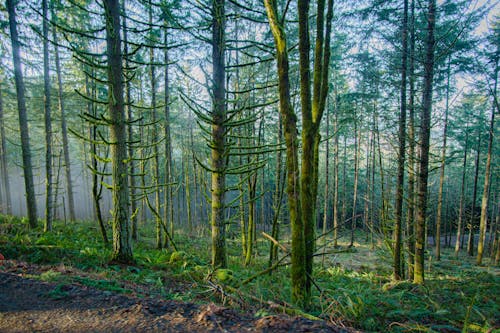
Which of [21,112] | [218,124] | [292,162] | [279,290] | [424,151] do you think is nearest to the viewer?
[292,162]

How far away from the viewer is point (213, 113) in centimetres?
525

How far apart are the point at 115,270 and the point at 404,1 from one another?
39.3 ft

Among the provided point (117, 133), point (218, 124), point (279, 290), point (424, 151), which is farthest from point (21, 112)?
point (424, 151)

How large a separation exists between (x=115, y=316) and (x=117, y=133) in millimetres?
4306

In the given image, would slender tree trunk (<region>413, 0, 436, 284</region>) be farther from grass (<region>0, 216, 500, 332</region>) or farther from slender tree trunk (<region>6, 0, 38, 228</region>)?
slender tree trunk (<region>6, 0, 38, 228</region>)

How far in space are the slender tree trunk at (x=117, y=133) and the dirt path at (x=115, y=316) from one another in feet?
8.46

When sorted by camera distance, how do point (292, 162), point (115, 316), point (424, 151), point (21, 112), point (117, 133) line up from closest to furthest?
point (115, 316)
point (292, 162)
point (117, 133)
point (424, 151)
point (21, 112)

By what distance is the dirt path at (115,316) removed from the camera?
7.64 feet

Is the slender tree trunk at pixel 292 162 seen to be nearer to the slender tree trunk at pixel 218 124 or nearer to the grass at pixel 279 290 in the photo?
the grass at pixel 279 290

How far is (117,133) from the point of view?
18.6 feet

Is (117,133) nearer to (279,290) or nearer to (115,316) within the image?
(115,316)

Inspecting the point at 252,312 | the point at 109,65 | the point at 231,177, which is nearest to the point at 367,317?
the point at 252,312

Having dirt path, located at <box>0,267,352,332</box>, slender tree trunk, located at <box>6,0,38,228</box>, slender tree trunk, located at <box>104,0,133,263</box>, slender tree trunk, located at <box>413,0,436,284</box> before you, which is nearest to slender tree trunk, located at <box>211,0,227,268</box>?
slender tree trunk, located at <box>104,0,133,263</box>

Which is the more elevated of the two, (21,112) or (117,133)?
(21,112)
